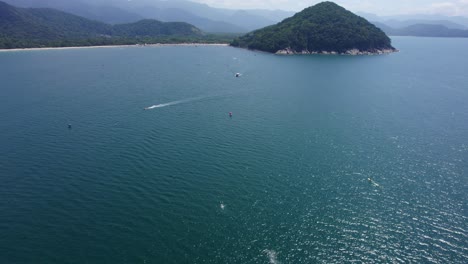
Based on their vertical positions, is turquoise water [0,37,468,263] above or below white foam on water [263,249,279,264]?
above

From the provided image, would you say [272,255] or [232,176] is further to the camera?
[232,176]

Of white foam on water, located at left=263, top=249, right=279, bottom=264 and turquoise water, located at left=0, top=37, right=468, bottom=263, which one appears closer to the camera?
white foam on water, located at left=263, top=249, right=279, bottom=264

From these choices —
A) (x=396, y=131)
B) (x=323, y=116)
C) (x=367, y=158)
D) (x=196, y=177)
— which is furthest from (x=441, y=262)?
(x=323, y=116)

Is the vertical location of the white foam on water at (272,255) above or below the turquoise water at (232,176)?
below

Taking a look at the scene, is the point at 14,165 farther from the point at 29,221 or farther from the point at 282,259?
the point at 282,259

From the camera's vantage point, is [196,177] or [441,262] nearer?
[441,262]

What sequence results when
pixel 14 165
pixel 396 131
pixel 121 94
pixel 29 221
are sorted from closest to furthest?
pixel 29 221 < pixel 14 165 < pixel 396 131 < pixel 121 94

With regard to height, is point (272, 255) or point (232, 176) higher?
point (232, 176)

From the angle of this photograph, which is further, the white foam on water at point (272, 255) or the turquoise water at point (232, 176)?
the turquoise water at point (232, 176)
